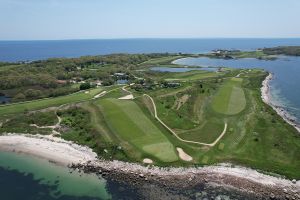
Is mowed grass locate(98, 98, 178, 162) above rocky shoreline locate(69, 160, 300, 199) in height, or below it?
above

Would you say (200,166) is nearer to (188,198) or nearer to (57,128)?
(188,198)

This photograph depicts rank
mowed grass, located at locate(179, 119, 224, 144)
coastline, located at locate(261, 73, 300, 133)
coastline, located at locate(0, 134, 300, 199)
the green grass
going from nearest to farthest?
coastline, located at locate(0, 134, 300, 199) < mowed grass, located at locate(179, 119, 224, 144) < coastline, located at locate(261, 73, 300, 133) < the green grass

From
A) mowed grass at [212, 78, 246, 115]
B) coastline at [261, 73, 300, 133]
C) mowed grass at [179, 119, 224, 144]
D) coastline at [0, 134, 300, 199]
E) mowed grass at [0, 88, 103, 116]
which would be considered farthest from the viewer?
mowed grass at [0, 88, 103, 116]

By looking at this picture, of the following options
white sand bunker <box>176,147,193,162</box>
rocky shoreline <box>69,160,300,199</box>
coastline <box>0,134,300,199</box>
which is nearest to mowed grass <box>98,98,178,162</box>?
white sand bunker <box>176,147,193,162</box>

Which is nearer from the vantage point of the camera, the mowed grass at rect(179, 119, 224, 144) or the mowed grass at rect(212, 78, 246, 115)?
the mowed grass at rect(179, 119, 224, 144)

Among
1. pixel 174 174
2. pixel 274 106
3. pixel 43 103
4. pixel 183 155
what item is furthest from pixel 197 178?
pixel 43 103

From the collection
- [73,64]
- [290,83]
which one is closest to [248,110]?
[290,83]

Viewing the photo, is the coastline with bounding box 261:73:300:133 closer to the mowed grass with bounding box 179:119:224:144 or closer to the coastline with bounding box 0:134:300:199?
the mowed grass with bounding box 179:119:224:144
